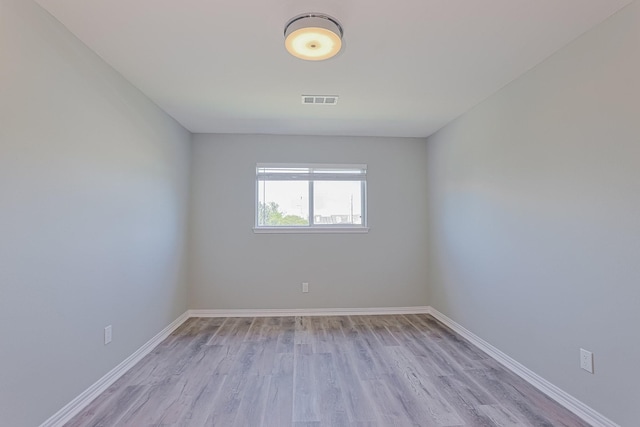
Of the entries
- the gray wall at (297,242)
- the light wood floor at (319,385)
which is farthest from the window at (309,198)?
the light wood floor at (319,385)

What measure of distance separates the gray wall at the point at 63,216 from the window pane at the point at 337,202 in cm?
203

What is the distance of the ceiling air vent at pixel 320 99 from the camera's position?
277cm

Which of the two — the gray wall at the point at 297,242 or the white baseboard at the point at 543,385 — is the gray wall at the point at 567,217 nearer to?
the white baseboard at the point at 543,385

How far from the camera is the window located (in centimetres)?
→ 400

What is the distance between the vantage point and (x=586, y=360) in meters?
1.85

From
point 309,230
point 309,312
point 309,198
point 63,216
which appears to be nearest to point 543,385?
point 309,312

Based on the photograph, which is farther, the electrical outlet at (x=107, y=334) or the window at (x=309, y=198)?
the window at (x=309, y=198)

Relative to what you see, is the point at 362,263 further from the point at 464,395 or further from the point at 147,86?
the point at 147,86

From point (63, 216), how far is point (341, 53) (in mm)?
2065

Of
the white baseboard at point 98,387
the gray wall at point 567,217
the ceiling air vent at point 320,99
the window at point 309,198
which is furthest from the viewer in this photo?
the window at point 309,198

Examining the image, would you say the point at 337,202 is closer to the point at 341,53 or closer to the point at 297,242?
the point at 297,242

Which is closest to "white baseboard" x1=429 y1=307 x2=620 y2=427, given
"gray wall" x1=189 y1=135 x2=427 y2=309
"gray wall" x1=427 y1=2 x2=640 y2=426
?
"gray wall" x1=427 y1=2 x2=640 y2=426

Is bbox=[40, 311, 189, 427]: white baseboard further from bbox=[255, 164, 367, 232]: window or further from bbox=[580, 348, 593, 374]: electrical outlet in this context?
bbox=[580, 348, 593, 374]: electrical outlet

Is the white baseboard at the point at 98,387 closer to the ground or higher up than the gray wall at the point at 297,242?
closer to the ground
